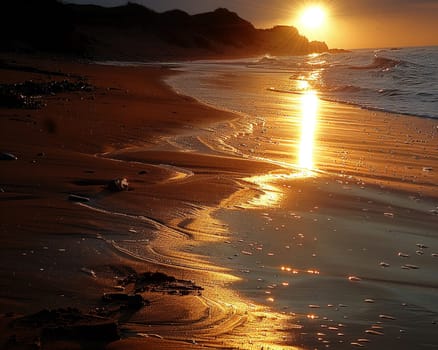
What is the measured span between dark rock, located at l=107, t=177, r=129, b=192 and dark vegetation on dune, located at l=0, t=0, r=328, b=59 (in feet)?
99.3

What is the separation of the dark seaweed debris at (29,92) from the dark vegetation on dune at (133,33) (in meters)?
20.9

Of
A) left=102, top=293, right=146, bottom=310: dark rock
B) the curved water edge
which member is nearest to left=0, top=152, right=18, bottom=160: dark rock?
the curved water edge

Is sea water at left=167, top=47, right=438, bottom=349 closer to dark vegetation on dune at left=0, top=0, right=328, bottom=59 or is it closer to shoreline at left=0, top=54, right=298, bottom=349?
shoreline at left=0, top=54, right=298, bottom=349

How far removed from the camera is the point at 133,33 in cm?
8269

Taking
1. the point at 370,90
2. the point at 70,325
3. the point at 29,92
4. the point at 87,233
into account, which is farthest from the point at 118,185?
the point at 370,90

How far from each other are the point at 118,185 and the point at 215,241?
1517 mm

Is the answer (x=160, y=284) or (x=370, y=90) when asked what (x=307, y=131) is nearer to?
(x=160, y=284)

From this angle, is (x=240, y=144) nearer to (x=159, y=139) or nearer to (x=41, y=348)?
(x=159, y=139)

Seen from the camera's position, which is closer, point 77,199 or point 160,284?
point 160,284

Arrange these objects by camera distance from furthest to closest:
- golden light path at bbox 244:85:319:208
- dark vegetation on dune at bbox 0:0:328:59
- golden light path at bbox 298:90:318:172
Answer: dark vegetation on dune at bbox 0:0:328:59 < golden light path at bbox 298:90:318:172 < golden light path at bbox 244:85:319:208

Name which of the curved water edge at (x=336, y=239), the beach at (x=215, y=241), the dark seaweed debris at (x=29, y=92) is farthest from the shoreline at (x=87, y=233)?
the dark seaweed debris at (x=29, y=92)

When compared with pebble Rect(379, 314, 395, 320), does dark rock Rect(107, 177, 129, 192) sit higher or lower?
higher

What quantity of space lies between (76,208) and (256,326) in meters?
2.35

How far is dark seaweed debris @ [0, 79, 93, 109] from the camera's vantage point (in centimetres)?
1058
